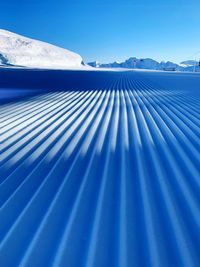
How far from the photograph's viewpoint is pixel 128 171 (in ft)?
6.40

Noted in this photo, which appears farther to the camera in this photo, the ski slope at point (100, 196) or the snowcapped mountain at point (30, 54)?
the snowcapped mountain at point (30, 54)

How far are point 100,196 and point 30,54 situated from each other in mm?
47926

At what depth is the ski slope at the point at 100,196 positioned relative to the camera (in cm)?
112

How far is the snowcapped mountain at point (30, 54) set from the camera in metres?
39.1

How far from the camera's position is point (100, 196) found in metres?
1.59

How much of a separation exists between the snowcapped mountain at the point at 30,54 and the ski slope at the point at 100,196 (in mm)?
37620

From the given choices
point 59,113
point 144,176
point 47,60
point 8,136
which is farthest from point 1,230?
point 47,60

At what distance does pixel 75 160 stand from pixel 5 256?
1147 mm

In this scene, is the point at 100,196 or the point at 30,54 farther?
the point at 30,54

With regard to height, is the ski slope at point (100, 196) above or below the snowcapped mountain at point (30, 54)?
below

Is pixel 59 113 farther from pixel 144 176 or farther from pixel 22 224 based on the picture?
pixel 22 224

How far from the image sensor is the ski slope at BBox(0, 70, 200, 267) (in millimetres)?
1124

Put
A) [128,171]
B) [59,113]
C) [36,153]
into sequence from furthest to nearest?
[59,113] < [36,153] < [128,171]

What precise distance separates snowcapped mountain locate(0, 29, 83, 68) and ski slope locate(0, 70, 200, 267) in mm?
37620
